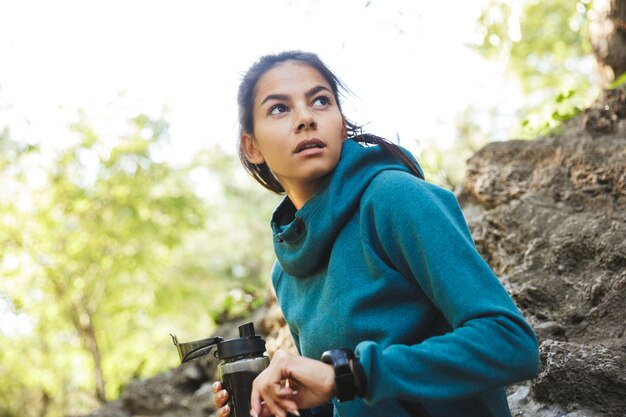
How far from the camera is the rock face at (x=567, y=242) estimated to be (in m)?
2.28

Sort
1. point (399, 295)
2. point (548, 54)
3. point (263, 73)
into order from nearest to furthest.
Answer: point (399, 295), point (263, 73), point (548, 54)

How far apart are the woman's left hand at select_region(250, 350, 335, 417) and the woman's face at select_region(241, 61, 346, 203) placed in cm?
76

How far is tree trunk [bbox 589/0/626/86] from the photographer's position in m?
4.80

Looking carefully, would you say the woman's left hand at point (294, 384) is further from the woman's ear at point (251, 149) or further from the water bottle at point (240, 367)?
the woman's ear at point (251, 149)

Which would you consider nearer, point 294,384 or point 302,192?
point 294,384

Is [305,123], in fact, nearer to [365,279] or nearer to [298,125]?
[298,125]

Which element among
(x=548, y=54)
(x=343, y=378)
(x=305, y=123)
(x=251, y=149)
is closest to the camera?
(x=343, y=378)

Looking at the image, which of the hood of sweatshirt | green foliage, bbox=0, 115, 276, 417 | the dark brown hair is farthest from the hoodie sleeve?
green foliage, bbox=0, 115, 276, 417

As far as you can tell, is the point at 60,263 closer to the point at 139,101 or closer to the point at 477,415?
the point at 139,101

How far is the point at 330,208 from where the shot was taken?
1900 millimetres

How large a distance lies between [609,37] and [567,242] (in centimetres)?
270

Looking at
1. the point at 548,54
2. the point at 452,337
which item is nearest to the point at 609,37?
the point at 452,337

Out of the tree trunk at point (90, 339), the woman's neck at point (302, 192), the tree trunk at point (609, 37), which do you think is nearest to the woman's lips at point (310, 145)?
the woman's neck at point (302, 192)

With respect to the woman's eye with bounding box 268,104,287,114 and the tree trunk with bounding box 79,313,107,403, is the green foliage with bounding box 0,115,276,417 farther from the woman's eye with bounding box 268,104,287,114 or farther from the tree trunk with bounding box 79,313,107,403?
Answer: the woman's eye with bounding box 268,104,287,114
